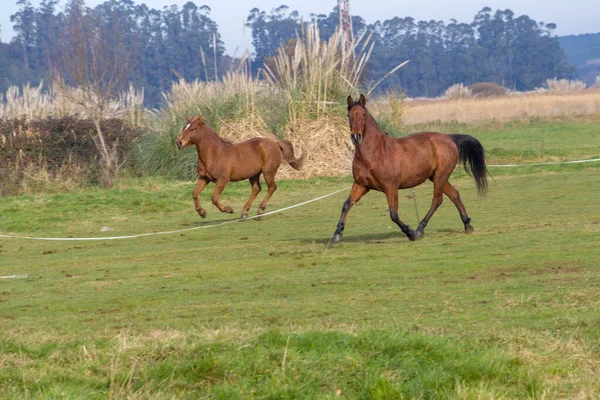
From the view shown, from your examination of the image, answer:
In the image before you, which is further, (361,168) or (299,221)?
(299,221)

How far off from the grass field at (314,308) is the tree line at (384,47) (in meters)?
79.6

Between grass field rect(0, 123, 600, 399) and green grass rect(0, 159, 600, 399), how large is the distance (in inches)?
0.8

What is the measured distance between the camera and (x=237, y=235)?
1563 cm

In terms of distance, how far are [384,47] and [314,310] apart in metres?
141

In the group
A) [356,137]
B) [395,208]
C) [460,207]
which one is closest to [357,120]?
[356,137]

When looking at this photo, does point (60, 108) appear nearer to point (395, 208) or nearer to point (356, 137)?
point (395, 208)

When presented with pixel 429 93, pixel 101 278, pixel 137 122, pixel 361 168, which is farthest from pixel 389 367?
pixel 429 93

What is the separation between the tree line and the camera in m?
106

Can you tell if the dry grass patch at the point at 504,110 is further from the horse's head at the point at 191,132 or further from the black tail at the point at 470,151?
the black tail at the point at 470,151

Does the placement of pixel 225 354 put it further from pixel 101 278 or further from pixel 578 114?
pixel 578 114

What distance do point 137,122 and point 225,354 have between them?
Result: 76.8 ft

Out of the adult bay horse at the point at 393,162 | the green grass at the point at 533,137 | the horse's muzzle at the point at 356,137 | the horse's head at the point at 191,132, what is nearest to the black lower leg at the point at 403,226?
the adult bay horse at the point at 393,162

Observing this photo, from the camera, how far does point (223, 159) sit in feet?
57.3

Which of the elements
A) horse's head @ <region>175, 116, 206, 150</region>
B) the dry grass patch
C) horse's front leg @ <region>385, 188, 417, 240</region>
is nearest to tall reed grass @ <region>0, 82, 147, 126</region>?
horse's head @ <region>175, 116, 206, 150</region>
